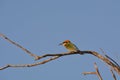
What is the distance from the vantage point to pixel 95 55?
1948 mm

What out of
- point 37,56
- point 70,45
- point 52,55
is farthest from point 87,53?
point 70,45

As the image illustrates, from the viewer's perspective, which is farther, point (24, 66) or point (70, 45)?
point (70, 45)

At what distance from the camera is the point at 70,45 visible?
3.29 m

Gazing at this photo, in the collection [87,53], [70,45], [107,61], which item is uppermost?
[70,45]

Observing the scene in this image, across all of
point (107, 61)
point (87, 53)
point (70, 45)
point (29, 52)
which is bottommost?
point (107, 61)

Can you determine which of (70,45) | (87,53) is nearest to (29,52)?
(87,53)

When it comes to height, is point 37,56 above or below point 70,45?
below

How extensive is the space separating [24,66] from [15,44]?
8.2 inches

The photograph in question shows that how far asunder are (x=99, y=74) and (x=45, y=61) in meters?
0.50

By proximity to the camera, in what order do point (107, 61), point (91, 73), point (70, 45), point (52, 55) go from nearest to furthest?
1. point (107, 61)
2. point (52, 55)
3. point (91, 73)
4. point (70, 45)

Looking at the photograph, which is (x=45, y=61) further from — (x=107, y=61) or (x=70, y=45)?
(x=70, y=45)

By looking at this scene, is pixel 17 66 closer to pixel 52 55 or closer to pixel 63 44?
pixel 52 55

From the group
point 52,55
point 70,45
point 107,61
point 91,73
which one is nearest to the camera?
point 107,61

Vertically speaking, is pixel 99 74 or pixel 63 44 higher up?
pixel 63 44
